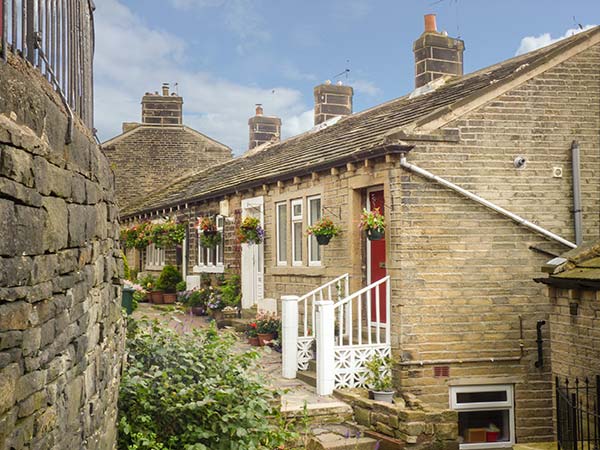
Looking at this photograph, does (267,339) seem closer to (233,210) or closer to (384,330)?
(384,330)

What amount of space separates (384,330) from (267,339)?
109 inches

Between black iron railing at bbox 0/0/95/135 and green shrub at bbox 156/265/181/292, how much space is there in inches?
611

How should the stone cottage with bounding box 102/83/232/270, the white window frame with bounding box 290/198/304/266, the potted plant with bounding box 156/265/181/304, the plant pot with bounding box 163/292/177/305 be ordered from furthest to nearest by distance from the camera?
the stone cottage with bounding box 102/83/232/270 < the potted plant with bounding box 156/265/181/304 < the plant pot with bounding box 163/292/177/305 < the white window frame with bounding box 290/198/304/266

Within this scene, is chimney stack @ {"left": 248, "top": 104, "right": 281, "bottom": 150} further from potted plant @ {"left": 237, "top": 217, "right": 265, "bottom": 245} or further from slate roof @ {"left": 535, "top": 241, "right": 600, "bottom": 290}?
slate roof @ {"left": 535, "top": 241, "right": 600, "bottom": 290}

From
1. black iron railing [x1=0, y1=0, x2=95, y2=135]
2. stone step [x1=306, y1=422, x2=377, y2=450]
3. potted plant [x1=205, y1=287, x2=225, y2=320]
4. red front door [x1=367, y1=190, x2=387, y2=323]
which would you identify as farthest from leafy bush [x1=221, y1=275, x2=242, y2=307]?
black iron railing [x1=0, y1=0, x2=95, y2=135]

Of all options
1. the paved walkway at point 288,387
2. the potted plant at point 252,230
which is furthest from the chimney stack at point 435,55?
the paved walkway at point 288,387

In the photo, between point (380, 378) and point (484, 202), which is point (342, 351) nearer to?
point (380, 378)

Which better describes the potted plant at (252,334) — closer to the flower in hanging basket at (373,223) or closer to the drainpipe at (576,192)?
the flower in hanging basket at (373,223)

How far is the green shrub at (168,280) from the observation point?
21.1 metres

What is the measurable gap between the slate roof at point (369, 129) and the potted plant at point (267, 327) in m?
2.87

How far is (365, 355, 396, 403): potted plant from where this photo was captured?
9.61m

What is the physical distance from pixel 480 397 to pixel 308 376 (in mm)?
2677

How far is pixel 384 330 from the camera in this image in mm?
11492

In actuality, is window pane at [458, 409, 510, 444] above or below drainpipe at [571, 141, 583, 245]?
below
